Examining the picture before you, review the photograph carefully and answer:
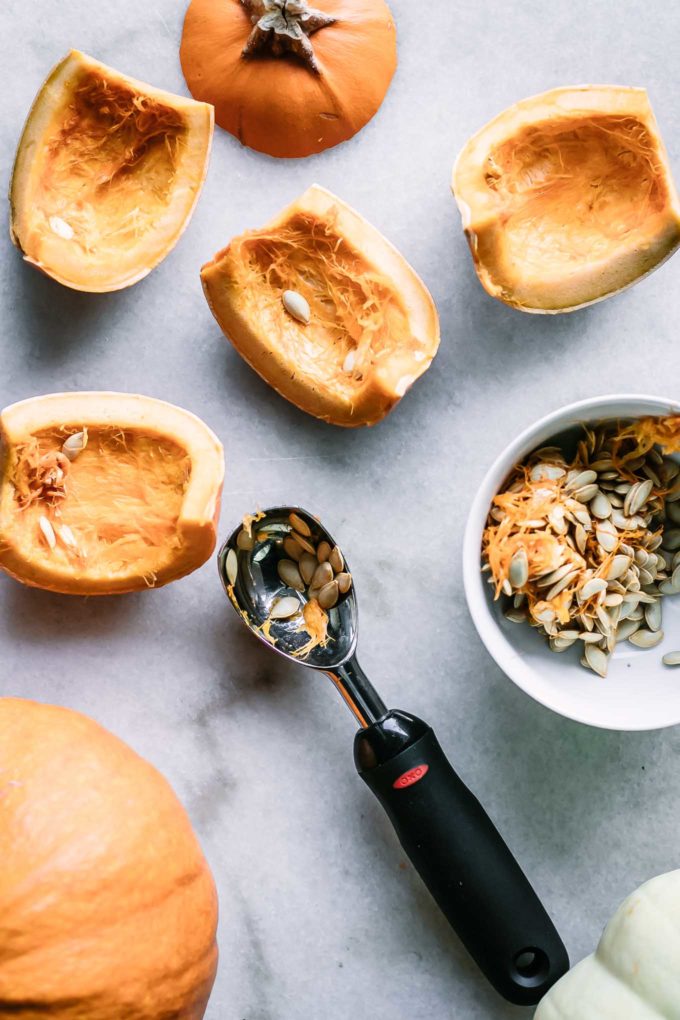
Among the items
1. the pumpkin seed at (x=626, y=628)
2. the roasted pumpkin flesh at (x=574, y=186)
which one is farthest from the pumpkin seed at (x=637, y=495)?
the roasted pumpkin flesh at (x=574, y=186)

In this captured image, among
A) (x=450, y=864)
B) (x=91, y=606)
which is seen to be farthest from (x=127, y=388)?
(x=450, y=864)

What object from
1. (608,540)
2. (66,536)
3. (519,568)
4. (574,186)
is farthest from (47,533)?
(574,186)

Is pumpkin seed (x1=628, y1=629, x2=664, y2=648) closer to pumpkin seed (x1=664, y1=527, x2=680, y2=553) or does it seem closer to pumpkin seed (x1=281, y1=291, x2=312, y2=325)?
pumpkin seed (x1=664, y1=527, x2=680, y2=553)

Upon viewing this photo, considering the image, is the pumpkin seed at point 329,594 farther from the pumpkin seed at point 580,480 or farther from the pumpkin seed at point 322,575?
the pumpkin seed at point 580,480

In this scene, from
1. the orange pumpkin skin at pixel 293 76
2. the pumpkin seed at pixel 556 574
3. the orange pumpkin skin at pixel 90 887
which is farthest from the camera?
the orange pumpkin skin at pixel 293 76

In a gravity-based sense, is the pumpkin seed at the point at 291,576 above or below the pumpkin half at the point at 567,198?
below

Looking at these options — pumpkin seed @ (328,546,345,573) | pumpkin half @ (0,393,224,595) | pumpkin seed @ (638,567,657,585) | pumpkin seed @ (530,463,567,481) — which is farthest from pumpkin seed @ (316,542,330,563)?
A: pumpkin seed @ (638,567,657,585)

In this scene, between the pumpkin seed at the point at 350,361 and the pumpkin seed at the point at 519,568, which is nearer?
the pumpkin seed at the point at 519,568
